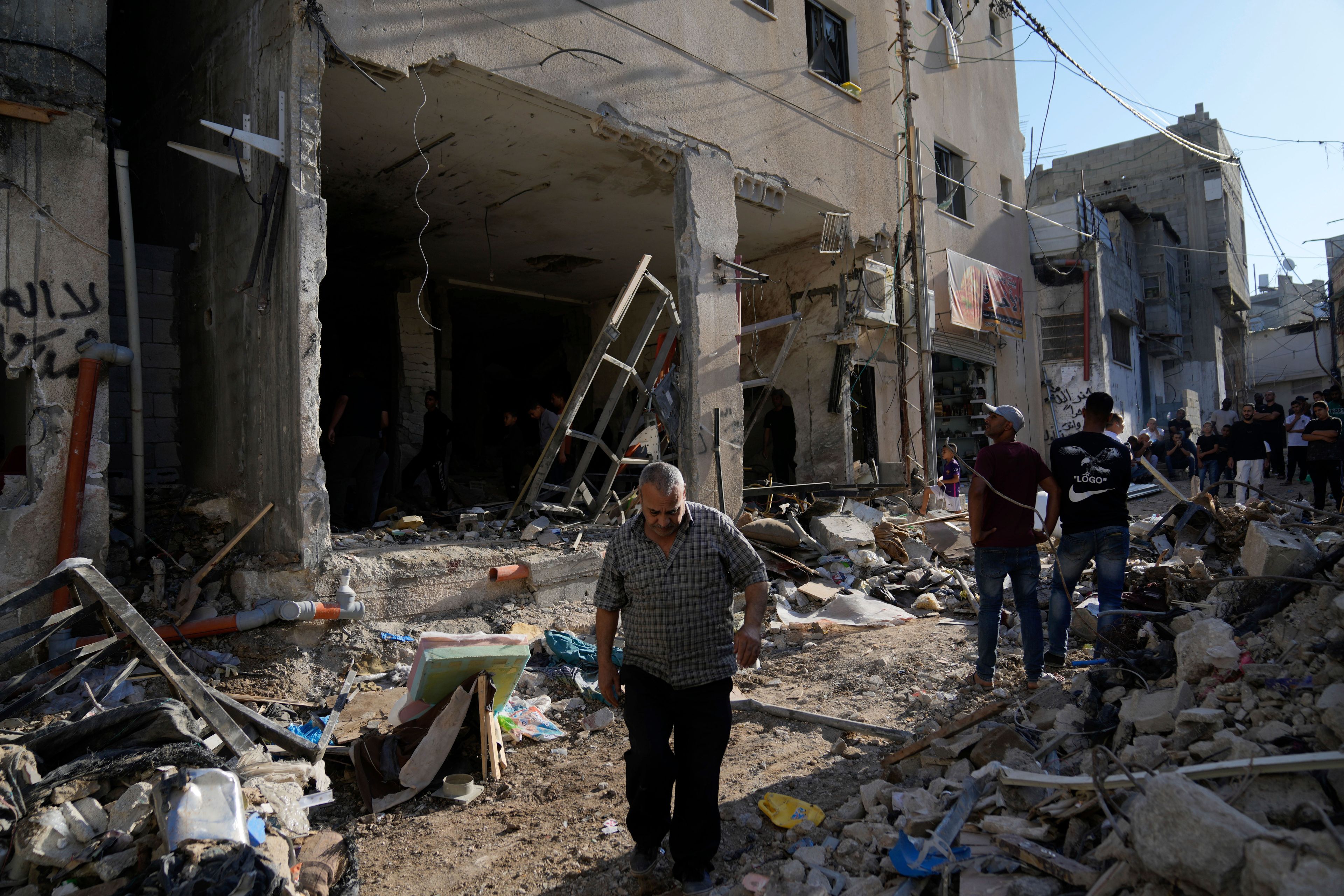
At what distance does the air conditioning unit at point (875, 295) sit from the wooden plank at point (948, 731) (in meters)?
7.77

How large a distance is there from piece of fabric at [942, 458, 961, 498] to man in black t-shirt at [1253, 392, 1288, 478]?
4221 millimetres

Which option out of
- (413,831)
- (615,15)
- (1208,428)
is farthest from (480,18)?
(1208,428)

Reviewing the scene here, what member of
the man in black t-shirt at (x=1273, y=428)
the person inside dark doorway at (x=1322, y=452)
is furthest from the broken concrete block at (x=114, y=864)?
the man in black t-shirt at (x=1273, y=428)

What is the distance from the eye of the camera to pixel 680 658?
310cm

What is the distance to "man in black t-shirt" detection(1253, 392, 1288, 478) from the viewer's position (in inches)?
472

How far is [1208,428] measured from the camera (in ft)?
46.1

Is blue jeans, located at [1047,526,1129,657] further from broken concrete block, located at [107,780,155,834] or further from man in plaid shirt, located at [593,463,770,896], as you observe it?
broken concrete block, located at [107,780,155,834]

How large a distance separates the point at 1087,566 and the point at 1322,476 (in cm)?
791

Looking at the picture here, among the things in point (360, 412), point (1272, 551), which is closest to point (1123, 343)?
point (1272, 551)

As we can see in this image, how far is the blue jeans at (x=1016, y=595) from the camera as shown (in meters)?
4.81

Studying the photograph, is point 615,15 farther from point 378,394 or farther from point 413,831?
point 413,831

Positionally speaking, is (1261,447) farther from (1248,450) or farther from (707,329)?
(707,329)

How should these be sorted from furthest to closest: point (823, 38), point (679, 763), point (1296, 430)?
point (1296, 430), point (823, 38), point (679, 763)

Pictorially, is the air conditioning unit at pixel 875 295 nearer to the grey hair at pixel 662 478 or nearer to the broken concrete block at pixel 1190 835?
the grey hair at pixel 662 478
